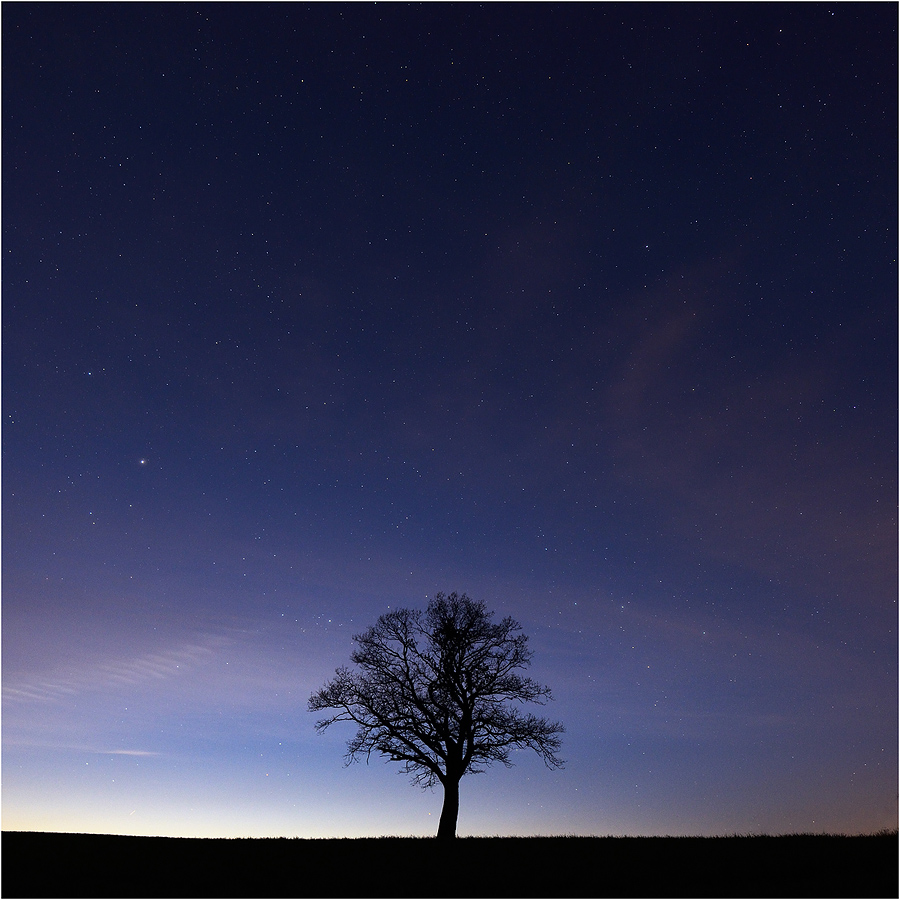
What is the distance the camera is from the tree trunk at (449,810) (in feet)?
86.9

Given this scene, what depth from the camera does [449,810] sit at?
27.1m

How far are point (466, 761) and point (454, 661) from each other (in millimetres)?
3768

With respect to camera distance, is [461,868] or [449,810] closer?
[461,868]

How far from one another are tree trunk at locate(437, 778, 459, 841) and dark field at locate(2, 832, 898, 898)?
265 centimetres

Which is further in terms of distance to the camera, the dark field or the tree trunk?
the tree trunk

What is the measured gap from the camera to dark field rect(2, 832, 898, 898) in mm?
16578

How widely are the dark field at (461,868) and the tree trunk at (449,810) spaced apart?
104 inches

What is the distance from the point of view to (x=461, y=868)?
19328 millimetres

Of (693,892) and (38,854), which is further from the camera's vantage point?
(38,854)

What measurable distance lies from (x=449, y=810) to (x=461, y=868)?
8.16 m

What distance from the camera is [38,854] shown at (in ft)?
67.5

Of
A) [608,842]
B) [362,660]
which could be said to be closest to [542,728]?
[608,842]

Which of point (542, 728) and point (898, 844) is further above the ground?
point (542, 728)

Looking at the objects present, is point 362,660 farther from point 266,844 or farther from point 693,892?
point 693,892
